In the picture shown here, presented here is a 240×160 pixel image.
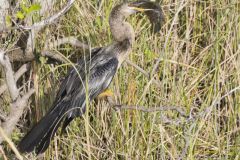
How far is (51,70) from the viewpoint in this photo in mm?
3248

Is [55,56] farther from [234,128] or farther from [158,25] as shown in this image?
[234,128]

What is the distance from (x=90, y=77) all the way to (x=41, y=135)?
→ 1.57 feet

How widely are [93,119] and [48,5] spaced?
0.71 m

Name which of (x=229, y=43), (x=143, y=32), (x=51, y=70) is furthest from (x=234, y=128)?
(x=51, y=70)

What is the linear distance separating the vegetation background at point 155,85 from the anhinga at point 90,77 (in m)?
0.12

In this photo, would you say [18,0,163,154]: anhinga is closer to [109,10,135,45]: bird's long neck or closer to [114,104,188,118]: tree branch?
[109,10,135,45]: bird's long neck

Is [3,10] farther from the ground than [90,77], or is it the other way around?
[3,10]

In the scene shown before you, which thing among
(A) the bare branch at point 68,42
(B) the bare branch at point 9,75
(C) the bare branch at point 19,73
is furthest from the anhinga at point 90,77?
(C) the bare branch at point 19,73

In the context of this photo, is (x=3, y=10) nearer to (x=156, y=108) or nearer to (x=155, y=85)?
(x=155, y=85)

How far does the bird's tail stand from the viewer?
9.41 feet

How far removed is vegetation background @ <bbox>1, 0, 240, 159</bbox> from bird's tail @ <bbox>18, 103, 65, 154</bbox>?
0.23 metres

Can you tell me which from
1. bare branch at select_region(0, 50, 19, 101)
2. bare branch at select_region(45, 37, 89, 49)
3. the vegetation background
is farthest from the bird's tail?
bare branch at select_region(45, 37, 89, 49)

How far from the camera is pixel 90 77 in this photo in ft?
10.5

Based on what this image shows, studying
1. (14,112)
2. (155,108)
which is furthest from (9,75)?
(155,108)
